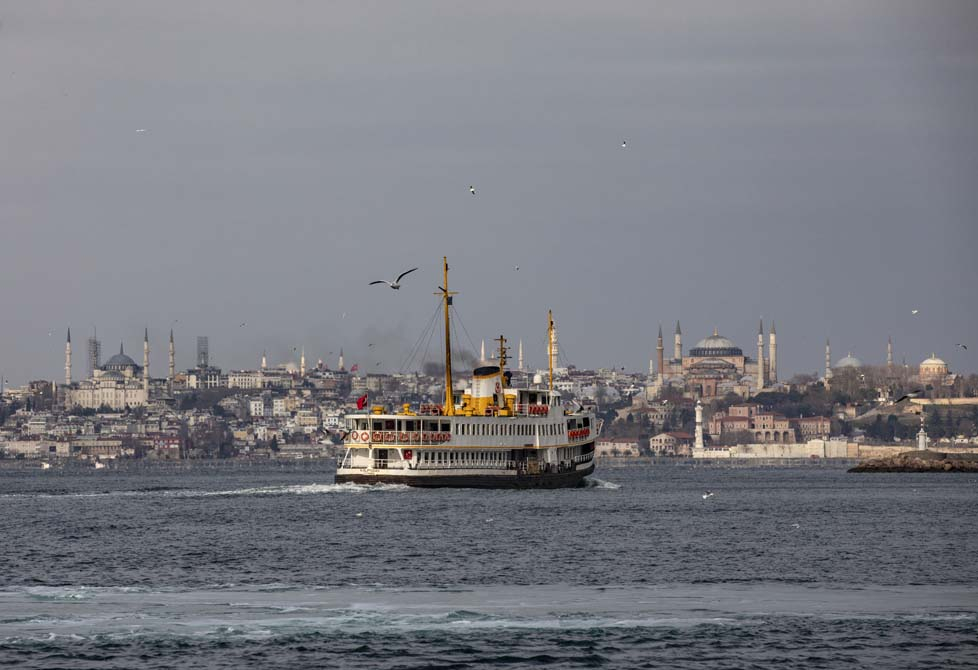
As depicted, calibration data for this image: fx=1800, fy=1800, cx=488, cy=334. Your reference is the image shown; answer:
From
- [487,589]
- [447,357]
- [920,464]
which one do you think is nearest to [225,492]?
[447,357]

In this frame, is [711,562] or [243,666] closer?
[243,666]

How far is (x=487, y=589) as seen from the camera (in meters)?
37.5

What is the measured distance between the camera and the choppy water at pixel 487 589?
1163 inches

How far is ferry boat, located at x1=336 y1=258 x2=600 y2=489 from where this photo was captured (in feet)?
251

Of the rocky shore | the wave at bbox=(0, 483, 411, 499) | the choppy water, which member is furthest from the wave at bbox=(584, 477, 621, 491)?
the rocky shore

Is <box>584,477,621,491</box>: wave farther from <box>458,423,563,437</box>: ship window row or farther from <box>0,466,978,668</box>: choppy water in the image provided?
<box>0,466,978,668</box>: choppy water

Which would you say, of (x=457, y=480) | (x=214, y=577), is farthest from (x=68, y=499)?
(x=214, y=577)

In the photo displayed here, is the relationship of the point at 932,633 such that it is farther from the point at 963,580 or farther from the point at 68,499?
the point at 68,499

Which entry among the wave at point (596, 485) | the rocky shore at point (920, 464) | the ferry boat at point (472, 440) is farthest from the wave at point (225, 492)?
the rocky shore at point (920, 464)

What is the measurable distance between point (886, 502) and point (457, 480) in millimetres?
18322

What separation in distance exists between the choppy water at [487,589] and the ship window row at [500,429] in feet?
38.6

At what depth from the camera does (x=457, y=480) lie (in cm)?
7750

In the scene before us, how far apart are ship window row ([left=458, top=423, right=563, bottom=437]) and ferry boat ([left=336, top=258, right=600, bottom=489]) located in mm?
43

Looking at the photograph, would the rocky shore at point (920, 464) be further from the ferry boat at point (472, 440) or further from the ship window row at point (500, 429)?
the ship window row at point (500, 429)
